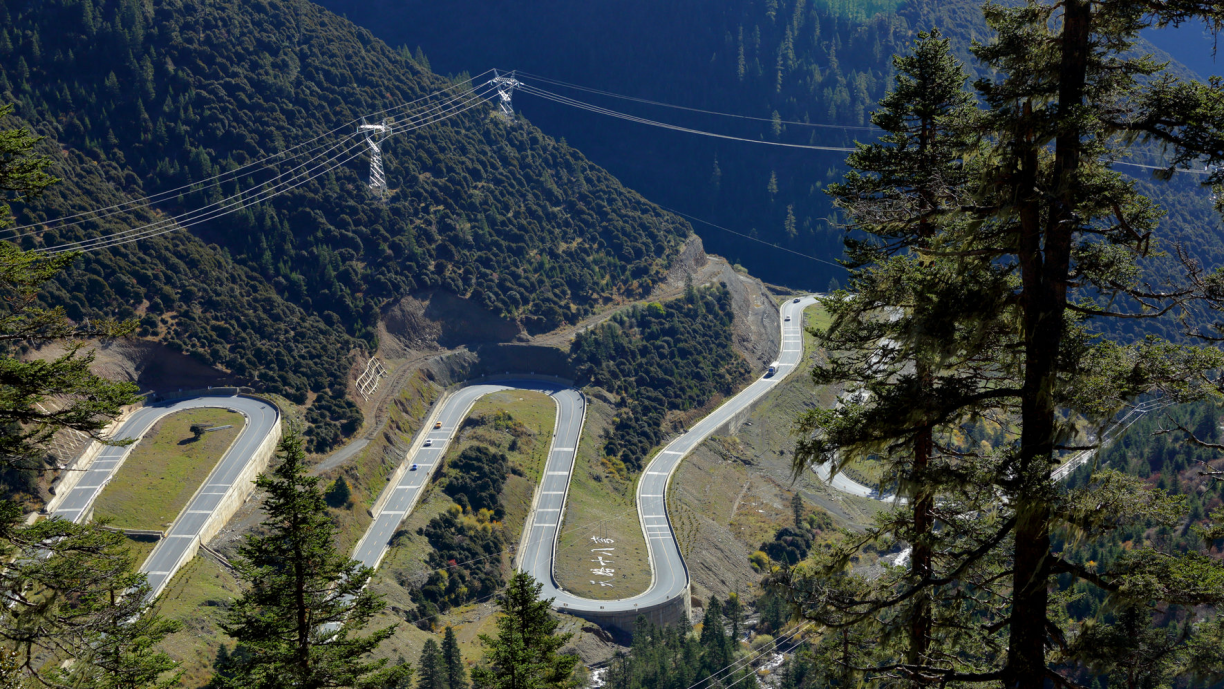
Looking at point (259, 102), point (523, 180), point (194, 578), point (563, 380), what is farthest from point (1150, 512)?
point (523, 180)

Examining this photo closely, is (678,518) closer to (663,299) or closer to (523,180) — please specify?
(663,299)

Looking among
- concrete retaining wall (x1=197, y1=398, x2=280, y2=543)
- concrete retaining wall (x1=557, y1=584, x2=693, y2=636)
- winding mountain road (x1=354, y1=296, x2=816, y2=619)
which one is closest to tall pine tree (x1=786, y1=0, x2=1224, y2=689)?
winding mountain road (x1=354, y1=296, x2=816, y2=619)

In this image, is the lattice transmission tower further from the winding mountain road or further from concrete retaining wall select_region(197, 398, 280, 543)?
concrete retaining wall select_region(197, 398, 280, 543)

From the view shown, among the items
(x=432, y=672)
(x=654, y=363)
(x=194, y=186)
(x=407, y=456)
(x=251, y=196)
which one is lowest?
(x=654, y=363)

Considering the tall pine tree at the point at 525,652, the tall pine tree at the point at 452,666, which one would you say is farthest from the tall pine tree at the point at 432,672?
the tall pine tree at the point at 525,652

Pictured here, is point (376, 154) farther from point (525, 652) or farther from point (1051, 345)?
point (1051, 345)

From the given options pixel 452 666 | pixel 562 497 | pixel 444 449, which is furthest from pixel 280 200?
pixel 452 666

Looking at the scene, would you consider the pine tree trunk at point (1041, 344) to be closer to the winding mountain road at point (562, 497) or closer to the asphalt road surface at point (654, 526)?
the winding mountain road at point (562, 497)
